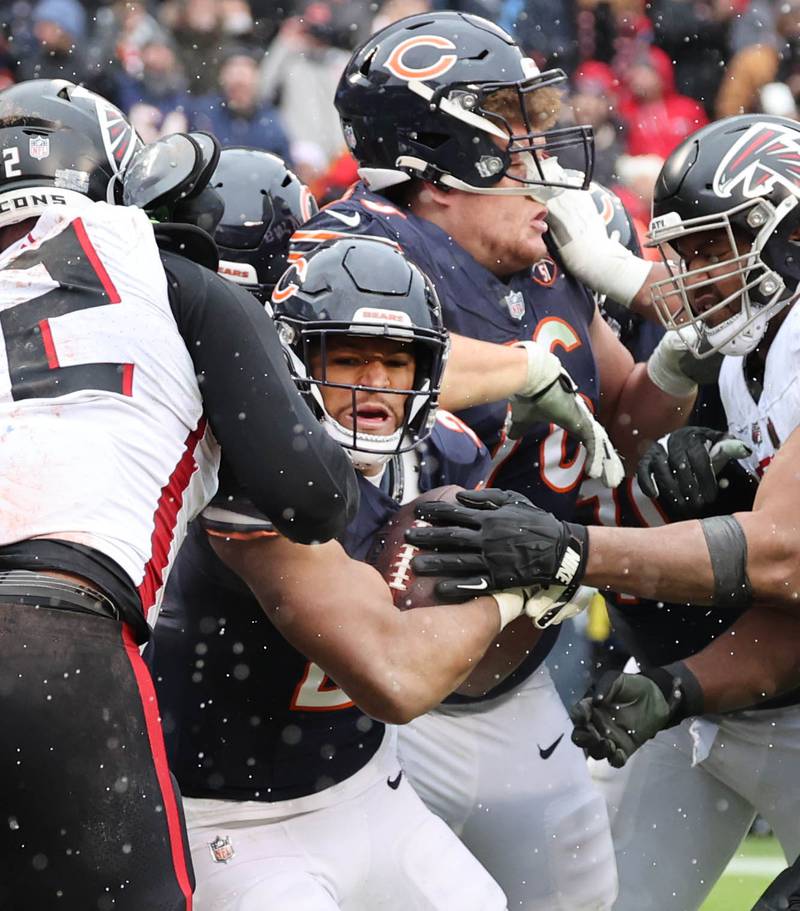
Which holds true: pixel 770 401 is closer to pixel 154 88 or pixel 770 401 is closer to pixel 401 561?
pixel 401 561

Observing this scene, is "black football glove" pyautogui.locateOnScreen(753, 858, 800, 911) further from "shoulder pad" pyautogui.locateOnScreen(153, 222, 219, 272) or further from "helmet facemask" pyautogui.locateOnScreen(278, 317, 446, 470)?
"shoulder pad" pyautogui.locateOnScreen(153, 222, 219, 272)

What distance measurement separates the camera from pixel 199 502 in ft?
8.55

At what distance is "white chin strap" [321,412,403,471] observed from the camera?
2.96 metres

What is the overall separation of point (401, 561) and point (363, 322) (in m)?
0.47

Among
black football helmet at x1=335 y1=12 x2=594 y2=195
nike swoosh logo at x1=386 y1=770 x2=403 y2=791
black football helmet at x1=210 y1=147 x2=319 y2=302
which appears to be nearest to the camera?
nike swoosh logo at x1=386 y1=770 x2=403 y2=791

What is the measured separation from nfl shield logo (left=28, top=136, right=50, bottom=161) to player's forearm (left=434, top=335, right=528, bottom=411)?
1177 mm

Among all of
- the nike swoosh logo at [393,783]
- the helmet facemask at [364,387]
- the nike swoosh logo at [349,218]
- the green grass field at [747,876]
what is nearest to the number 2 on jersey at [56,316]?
the helmet facemask at [364,387]

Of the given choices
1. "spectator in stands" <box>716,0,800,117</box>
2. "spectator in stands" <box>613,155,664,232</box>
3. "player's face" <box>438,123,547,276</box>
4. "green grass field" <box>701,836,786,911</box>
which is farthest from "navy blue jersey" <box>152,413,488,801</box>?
"spectator in stands" <box>716,0,800,117</box>

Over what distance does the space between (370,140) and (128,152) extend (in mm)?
1401

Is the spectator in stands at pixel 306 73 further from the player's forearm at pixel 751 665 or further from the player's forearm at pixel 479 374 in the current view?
the player's forearm at pixel 751 665

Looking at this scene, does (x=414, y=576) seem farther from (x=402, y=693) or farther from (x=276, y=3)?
(x=276, y=3)

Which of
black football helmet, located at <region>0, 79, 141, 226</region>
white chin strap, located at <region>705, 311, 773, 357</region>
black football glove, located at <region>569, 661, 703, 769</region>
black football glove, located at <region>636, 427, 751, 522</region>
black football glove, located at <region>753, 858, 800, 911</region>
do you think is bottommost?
black football glove, located at <region>753, 858, 800, 911</region>

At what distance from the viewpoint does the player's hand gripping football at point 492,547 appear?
116 inches

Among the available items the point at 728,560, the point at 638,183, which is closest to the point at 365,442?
the point at 728,560
